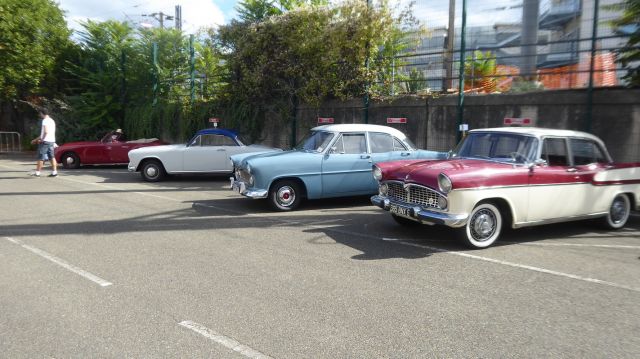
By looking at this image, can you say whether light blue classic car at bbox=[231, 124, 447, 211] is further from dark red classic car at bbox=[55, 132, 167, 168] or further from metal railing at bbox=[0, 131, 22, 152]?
metal railing at bbox=[0, 131, 22, 152]

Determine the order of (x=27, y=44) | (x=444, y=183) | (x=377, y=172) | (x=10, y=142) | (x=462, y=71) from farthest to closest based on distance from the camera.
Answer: (x=10, y=142), (x=27, y=44), (x=462, y=71), (x=377, y=172), (x=444, y=183)

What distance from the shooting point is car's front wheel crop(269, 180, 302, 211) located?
30.2ft

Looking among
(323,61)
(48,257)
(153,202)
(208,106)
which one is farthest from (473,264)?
(208,106)

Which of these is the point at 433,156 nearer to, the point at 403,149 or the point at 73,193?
the point at 403,149

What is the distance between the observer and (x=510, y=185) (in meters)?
6.59

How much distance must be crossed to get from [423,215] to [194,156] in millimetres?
8390

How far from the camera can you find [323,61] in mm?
15422

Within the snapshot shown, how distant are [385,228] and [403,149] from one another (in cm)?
250

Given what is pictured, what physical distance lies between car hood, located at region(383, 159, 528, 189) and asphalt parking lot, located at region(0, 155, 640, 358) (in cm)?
87

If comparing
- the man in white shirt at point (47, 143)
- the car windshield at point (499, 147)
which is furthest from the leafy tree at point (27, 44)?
the car windshield at point (499, 147)

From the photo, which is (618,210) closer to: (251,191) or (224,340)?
(251,191)

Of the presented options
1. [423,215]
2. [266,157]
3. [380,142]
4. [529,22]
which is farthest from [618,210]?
[529,22]

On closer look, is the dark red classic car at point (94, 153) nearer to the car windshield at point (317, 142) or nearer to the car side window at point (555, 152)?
the car windshield at point (317, 142)

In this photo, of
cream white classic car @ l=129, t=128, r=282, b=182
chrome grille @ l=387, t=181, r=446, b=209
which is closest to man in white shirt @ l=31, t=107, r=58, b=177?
cream white classic car @ l=129, t=128, r=282, b=182
